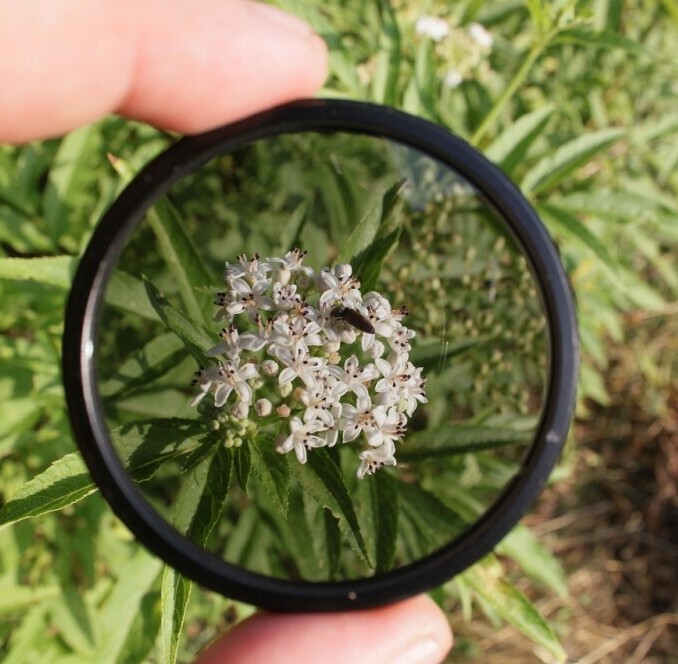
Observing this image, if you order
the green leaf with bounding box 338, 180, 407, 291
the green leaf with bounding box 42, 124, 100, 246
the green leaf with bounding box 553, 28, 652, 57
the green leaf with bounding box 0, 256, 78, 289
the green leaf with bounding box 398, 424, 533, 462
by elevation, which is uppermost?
the green leaf with bounding box 553, 28, 652, 57

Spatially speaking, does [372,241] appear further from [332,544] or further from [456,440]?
[332,544]

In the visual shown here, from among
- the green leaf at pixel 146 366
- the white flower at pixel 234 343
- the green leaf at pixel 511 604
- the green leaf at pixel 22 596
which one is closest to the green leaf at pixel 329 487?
the white flower at pixel 234 343

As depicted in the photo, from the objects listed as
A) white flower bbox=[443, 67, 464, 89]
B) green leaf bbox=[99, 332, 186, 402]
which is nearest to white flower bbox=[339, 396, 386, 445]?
green leaf bbox=[99, 332, 186, 402]

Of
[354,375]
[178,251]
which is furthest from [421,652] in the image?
[178,251]

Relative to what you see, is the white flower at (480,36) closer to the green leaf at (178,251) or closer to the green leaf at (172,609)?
the green leaf at (178,251)

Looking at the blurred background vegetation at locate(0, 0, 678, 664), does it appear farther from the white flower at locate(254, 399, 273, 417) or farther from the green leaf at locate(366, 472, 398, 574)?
the white flower at locate(254, 399, 273, 417)

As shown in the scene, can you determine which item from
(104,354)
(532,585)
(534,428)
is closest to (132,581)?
(104,354)
